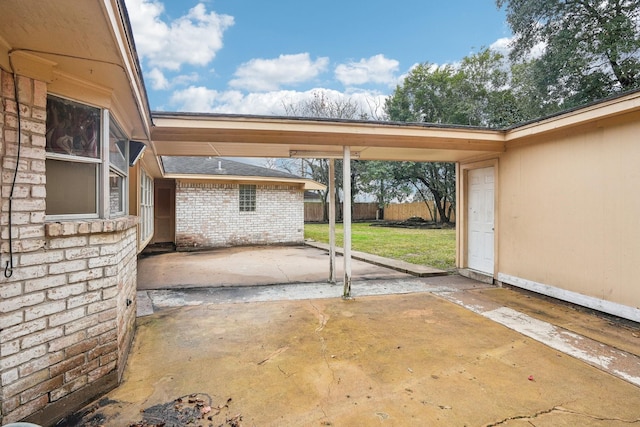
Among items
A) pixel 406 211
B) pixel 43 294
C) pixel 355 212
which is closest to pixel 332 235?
pixel 43 294

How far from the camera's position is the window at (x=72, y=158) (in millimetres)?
2373

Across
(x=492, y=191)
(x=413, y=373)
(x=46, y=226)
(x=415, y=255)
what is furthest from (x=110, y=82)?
(x=415, y=255)

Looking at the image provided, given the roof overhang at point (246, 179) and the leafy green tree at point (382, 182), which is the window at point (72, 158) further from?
the leafy green tree at point (382, 182)

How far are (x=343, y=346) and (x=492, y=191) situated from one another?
467 cm

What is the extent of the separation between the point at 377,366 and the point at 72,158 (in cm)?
309

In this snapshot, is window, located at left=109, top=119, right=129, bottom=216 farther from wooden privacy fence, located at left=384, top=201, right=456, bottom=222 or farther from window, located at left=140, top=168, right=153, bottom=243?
wooden privacy fence, located at left=384, top=201, right=456, bottom=222

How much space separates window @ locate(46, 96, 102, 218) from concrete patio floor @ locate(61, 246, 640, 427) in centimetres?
152

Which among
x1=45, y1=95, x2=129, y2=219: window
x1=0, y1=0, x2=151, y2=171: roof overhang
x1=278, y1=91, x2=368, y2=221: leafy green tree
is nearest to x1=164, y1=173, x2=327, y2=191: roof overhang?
x1=45, y1=95, x2=129, y2=219: window

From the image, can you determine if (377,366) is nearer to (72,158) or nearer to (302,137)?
(72,158)

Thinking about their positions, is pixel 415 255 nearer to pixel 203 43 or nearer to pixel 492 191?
pixel 492 191

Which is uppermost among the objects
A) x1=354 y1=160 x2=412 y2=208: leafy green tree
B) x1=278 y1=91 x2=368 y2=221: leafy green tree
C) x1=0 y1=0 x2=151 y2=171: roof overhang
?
x1=278 y1=91 x2=368 y2=221: leafy green tree

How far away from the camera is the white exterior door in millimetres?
6488

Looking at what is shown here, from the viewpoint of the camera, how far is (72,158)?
251 cm

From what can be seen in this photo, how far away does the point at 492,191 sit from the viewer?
21.1 ft
